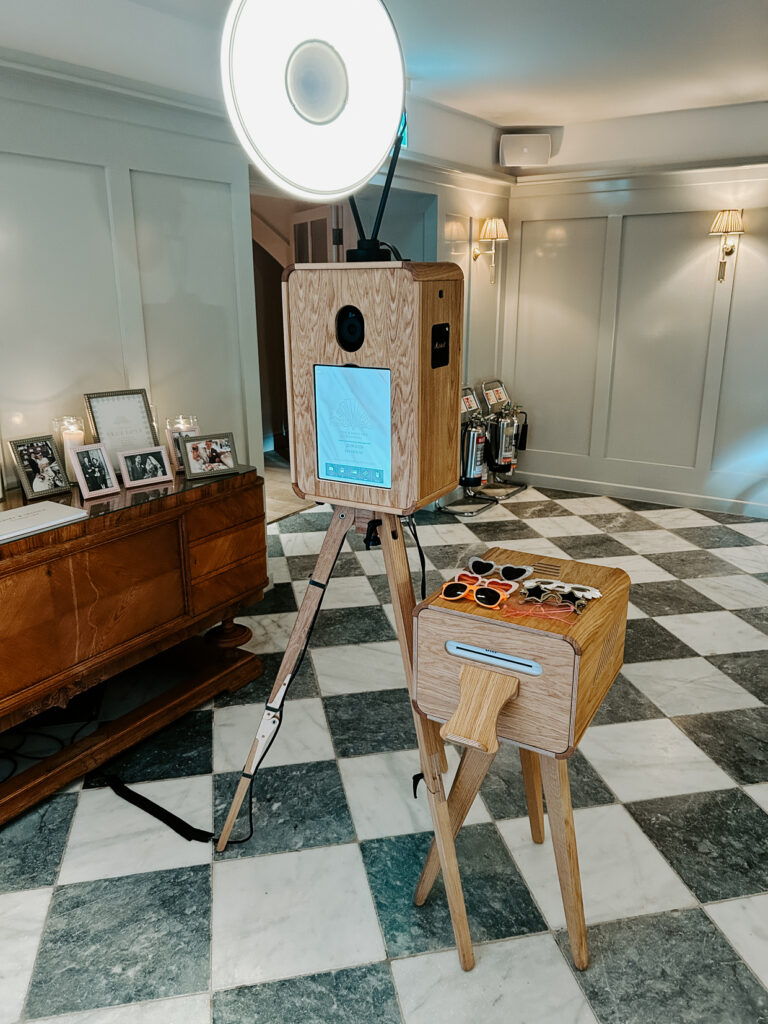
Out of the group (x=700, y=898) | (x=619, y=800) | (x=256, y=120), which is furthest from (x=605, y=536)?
Result: (x=256, y=120)

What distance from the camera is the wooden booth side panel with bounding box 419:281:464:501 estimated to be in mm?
1387

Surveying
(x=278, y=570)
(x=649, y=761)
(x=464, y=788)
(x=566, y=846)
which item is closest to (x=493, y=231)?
(x=278, y=570)

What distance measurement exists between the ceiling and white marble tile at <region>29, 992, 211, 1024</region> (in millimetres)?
2675

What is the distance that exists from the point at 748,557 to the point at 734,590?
0.58 meters

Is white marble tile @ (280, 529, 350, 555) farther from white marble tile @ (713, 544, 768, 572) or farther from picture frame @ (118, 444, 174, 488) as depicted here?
white marble tile @ (713, 544, 768, 572)

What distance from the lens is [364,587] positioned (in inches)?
152

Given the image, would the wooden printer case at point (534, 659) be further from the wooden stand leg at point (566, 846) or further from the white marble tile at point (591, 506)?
the white marble tile at point (591, 506)

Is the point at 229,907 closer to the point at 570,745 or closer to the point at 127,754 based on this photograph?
the point at 127,754

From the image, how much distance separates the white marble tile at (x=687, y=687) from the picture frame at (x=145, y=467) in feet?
6.43

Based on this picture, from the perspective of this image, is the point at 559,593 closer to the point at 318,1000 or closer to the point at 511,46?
the point at 318,1000

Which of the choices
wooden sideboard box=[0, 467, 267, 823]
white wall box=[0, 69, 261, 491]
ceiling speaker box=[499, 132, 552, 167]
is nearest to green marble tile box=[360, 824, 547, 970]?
wooden sideboard box=[0, 467, 267, 823]

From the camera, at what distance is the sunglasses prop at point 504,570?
1.61m

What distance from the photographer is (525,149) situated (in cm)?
518

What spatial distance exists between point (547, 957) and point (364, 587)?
2.27 m
